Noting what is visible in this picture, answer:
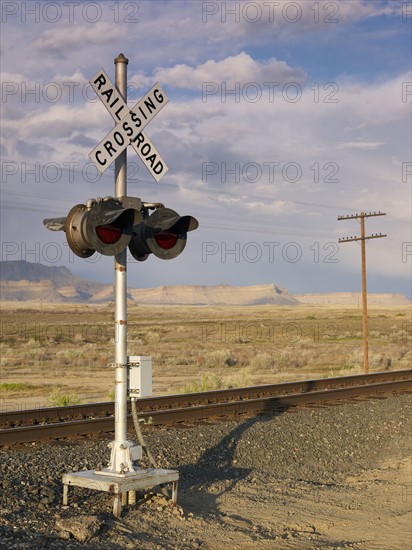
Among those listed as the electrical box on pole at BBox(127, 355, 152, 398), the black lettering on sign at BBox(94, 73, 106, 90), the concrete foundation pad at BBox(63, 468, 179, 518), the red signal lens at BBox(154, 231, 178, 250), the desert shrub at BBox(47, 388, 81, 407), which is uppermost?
the black lettering on sign at BBox(94, 73, 106, 90)

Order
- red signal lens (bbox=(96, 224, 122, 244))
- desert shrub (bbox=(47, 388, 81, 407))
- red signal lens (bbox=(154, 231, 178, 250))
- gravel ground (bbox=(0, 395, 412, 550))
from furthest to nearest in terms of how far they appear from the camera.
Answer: desert shrub (bbox=(47, 388, 81, 407)), red signal lens (bbox=(154, 231, 178, 250)), red signal lens (bbox=(96, 224, 122, 244)), gravel ground (bbox=(0, 395, 412, 550))

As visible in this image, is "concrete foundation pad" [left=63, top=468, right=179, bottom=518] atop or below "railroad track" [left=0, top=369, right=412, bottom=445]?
atop

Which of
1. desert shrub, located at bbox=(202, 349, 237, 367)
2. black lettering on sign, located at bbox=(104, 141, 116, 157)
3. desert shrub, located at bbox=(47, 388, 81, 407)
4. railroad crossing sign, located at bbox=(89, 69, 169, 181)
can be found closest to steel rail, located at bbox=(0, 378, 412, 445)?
railroad crossing sign, located at bbox=(89, 69, 169, 181)

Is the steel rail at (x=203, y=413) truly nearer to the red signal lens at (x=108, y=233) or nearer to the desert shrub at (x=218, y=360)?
the red signal lens at (x=108, y=233)

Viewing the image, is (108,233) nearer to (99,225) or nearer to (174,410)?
(99,225)

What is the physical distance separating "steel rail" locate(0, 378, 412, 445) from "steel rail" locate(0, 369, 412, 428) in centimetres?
116

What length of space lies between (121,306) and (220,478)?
4.11m

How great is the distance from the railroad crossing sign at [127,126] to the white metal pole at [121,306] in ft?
0.50

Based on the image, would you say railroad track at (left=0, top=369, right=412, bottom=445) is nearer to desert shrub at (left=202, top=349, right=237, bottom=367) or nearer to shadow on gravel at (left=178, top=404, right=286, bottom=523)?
shadow on gravel at (left=178, top=404, right=286, bottom=523)

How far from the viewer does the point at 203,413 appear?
1609 cm

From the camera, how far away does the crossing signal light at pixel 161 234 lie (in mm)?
8648

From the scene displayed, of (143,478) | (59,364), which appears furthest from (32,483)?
(59,364)

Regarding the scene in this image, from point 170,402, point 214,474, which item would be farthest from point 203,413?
point 214,474

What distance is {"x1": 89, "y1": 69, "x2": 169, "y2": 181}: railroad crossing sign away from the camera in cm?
846
